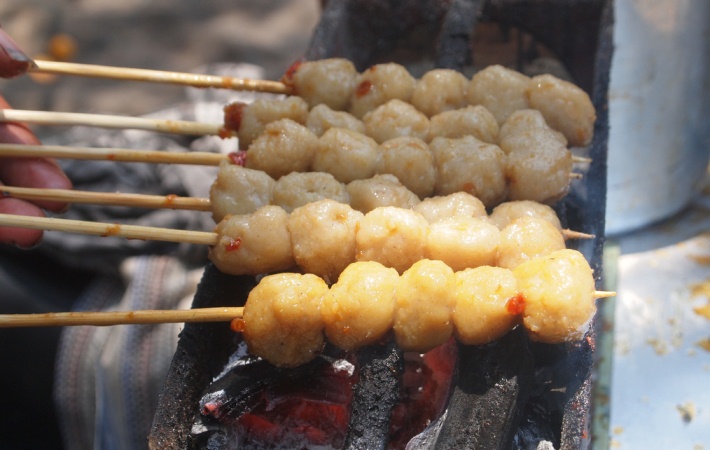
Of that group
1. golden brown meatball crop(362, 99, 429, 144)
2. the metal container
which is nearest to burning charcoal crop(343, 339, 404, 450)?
golden brown meatball crop(362, 99, 429, 144)

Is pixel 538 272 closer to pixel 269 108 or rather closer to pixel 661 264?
pixel 269 108

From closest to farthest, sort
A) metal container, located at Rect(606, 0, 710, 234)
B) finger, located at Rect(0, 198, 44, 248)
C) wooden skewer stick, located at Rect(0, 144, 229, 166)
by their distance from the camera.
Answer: wooden skewer stick, located at Rect(0, 144, 229, 166) < finger, located at Rect(0, 198, 44, 248) < metal container, located at Rect(606, 0, 710, 234)

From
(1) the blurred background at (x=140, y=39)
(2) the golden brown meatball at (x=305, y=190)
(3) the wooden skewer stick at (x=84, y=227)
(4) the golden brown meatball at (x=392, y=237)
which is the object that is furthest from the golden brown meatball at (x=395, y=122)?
(1) the blurred background at (x=140, y=39)

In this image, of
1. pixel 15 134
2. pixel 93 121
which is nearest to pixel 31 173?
pixel 15 134

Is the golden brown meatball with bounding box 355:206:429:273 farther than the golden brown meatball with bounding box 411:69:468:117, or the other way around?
the golden brown meatball with bounding box 411:69:468:117

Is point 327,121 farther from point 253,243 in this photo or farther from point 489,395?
point 489,395

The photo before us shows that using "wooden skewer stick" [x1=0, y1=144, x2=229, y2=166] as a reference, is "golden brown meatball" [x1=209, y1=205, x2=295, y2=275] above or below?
below

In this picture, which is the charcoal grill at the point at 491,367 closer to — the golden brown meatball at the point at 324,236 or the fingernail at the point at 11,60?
the golden brown meatball at the point at 324,236

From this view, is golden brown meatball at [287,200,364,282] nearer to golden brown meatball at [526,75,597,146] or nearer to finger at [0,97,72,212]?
golden brown meatball at [526,75,597,146]
